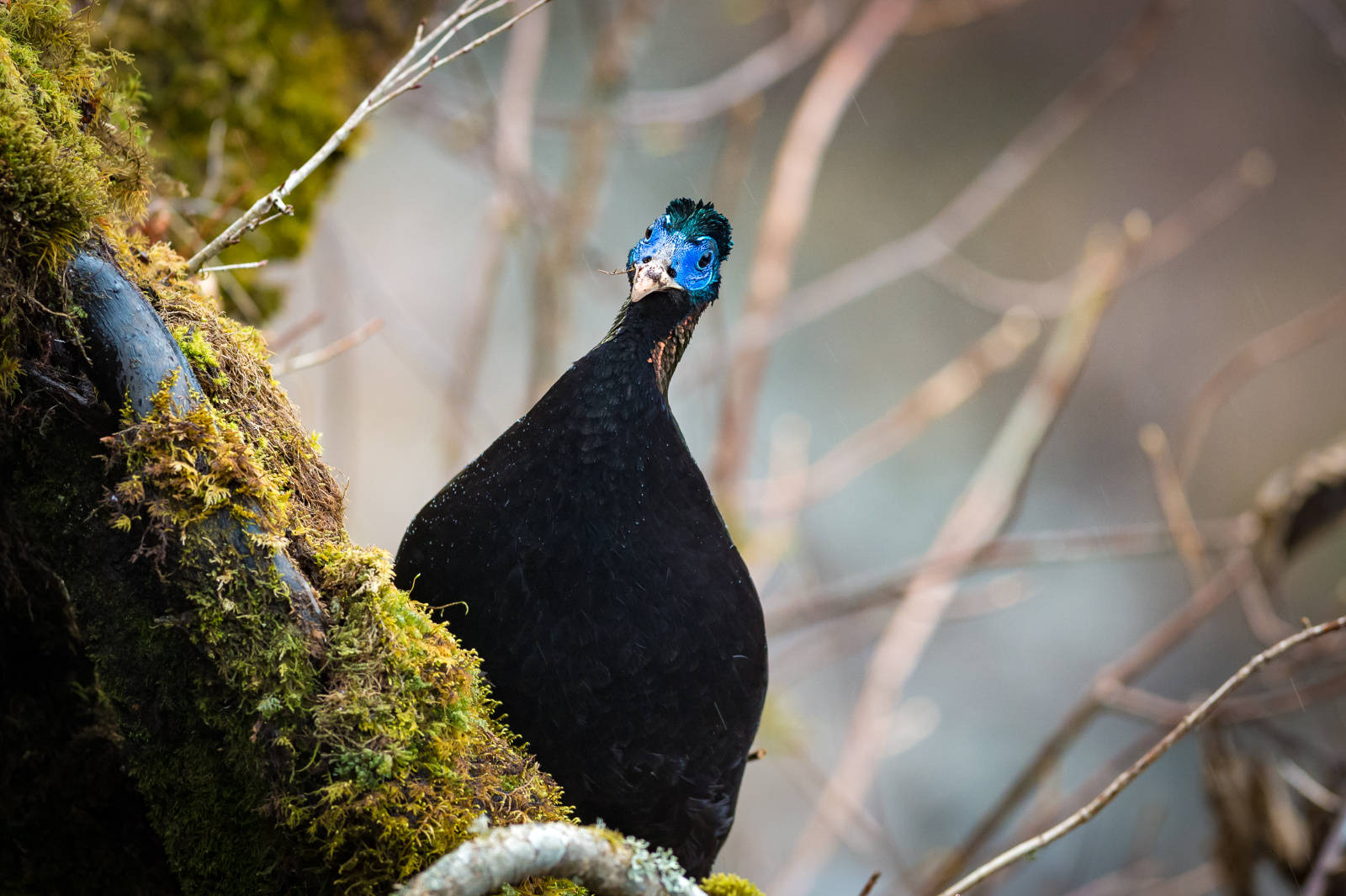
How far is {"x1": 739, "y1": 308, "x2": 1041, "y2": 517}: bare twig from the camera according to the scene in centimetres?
441

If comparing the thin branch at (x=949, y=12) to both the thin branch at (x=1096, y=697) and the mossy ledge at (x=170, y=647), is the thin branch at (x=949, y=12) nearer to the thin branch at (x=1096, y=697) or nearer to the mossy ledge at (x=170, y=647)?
the thin branch at (x=1096, y=697)

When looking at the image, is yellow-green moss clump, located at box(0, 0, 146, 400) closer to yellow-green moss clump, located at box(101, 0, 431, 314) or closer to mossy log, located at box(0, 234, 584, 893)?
mossy log, located at box(0, 234, 584, 893)

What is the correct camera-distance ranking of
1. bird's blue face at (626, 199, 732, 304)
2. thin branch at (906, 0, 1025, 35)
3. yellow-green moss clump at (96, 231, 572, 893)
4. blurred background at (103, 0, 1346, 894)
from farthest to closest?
blurred background at (103, 0, 1346, 894), thin branch at (906, 0, 1025, 35), bird's blue face at (626, 199, 732, 304), yellow-green moss clump at (96, 231, 572, 893)

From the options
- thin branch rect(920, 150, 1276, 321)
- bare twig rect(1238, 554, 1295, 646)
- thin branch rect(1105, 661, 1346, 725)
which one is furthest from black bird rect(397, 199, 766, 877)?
thin branch rect(920, 150, 1276, 321)

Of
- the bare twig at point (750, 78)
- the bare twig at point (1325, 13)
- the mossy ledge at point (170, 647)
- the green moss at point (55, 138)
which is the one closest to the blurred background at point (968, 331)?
the bare twig at point (1325, 13)

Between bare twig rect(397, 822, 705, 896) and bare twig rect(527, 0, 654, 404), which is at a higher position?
bare twig rect(527, 0, 654, 404)

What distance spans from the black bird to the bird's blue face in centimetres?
18

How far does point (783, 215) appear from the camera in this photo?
15.4ft

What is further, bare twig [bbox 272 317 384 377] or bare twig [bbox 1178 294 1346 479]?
bare twig [bbox 1178 294 1346 479]

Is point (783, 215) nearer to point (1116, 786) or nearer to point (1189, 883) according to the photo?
point (1116, 786)

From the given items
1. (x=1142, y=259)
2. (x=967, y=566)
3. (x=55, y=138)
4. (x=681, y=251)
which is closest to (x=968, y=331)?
(x=1142, y=259)

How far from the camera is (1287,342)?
3670 millimetres

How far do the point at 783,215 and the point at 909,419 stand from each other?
3.68 feet

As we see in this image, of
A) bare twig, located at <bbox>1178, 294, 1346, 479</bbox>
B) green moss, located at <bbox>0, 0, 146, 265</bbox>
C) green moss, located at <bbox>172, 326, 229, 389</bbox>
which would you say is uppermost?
bare twig, located at <bbox>1178, 294, 1346, 479</bbox>
